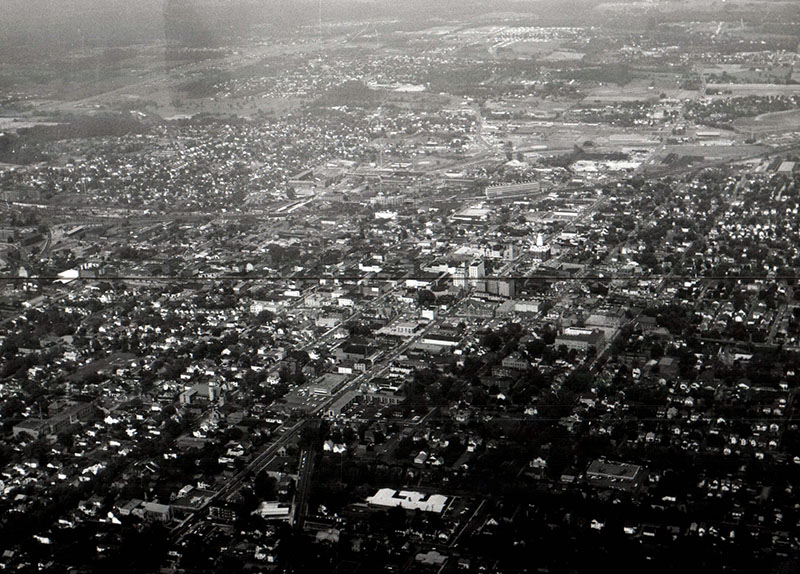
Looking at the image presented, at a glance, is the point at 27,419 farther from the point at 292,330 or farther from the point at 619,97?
the point at 619,97

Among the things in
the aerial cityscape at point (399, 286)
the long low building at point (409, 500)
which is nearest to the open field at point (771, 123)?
the aerial cityscape at point (399, 286)

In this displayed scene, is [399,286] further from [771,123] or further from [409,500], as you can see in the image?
[771,123]

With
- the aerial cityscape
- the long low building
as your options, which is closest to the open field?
the aerial cityscape

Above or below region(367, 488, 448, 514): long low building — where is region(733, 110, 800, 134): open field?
above

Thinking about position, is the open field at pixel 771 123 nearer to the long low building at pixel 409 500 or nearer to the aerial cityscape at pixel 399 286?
the aerial cityscape at pixel 399 286

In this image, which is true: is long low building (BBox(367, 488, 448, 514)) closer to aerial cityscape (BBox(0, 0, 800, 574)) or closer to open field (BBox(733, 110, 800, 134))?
aerial cityscape (BBox(0, 0, 800, 574))

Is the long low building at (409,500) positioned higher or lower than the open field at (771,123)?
lower

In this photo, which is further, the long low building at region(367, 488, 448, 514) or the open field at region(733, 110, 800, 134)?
the open field at region(733, 110, 800, 134)

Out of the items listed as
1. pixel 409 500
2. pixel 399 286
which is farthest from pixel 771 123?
pixel 409 500
